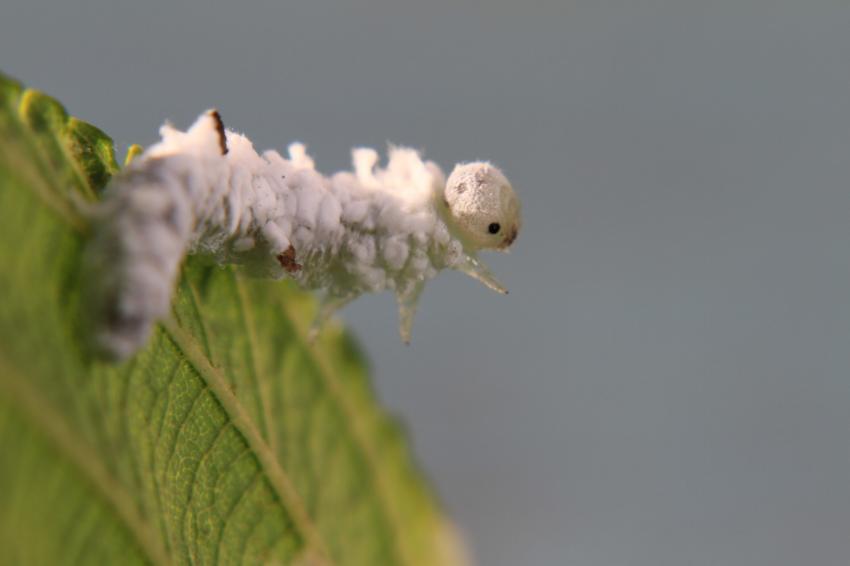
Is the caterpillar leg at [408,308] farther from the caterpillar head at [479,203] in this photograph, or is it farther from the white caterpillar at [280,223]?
the caterpillar head at [479,203]

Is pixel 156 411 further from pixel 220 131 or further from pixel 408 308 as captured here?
pixel 408 308

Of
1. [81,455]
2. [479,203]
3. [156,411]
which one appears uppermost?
[479,203]

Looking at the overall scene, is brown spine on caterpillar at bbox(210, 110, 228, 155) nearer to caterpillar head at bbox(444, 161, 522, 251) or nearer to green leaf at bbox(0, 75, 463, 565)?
green leaf at bbox(0, 75, 463, 565)

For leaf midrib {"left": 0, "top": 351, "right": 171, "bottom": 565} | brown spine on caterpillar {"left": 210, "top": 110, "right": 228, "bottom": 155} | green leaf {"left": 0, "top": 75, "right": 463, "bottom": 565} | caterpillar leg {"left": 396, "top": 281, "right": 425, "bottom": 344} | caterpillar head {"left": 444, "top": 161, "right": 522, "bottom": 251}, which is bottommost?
leaf midrib {"left": 0, "top": 351, "right": 171, "bottom": 565}

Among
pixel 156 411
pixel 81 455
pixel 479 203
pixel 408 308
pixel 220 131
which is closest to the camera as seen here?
pixel 81 455

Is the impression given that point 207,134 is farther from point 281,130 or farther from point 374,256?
point 281,130

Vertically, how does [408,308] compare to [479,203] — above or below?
below

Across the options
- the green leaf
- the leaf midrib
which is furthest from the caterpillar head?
the leaf midrib

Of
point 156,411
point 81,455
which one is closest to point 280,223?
point 156,411
